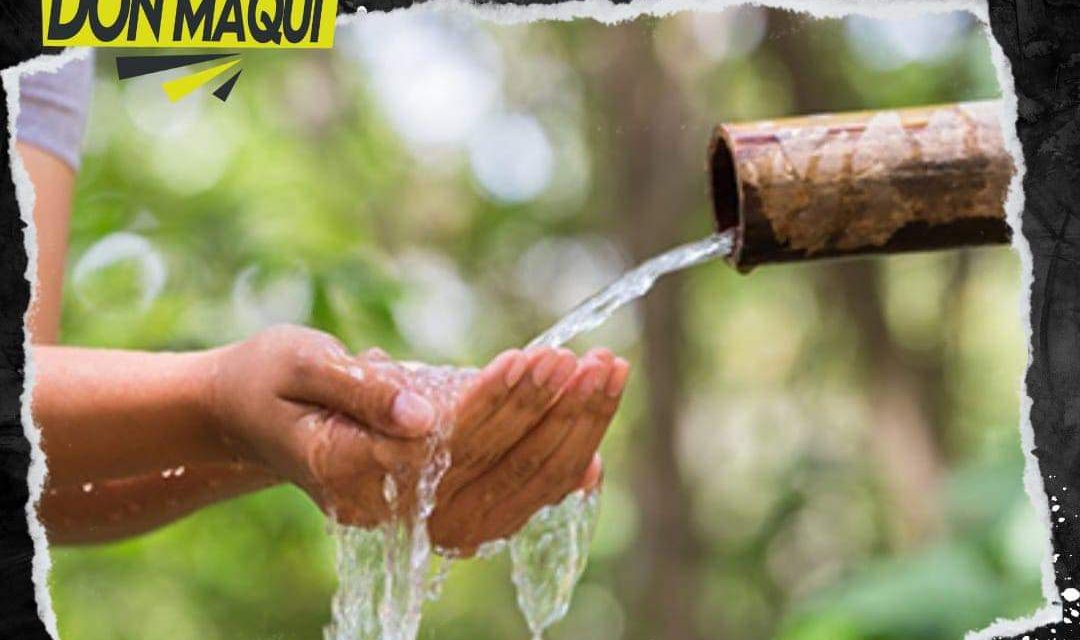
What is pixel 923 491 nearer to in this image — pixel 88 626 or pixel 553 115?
pixel 553 115

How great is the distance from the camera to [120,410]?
2.56 feet

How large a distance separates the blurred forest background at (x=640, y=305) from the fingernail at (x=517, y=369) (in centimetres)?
94

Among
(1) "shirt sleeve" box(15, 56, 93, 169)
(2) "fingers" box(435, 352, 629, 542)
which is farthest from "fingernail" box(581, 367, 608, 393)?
(1) "shirt sleeve" box(15, 56, 93, 169)

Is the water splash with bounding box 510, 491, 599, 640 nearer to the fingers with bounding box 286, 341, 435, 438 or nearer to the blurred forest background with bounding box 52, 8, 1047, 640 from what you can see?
the fingers with bounding box 286, 341, 435, 438

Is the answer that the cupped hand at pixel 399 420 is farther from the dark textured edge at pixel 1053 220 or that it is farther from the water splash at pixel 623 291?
the dark textured edge at pixel 1053 220

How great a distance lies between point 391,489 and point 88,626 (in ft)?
3.69

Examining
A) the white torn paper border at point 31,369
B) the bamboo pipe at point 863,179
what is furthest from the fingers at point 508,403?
the white torn paper border at point 31,369

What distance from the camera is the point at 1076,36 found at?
2.35ft

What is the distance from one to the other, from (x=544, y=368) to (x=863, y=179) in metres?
0.21

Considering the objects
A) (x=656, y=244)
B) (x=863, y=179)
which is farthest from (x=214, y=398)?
(x=656, y=244)

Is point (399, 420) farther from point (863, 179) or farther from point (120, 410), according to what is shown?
point (863, 179)

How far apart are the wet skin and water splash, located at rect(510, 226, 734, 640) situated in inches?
2.1

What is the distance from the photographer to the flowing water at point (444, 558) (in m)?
0.76

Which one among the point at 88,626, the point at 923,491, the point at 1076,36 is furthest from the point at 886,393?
the point at 1076,36
